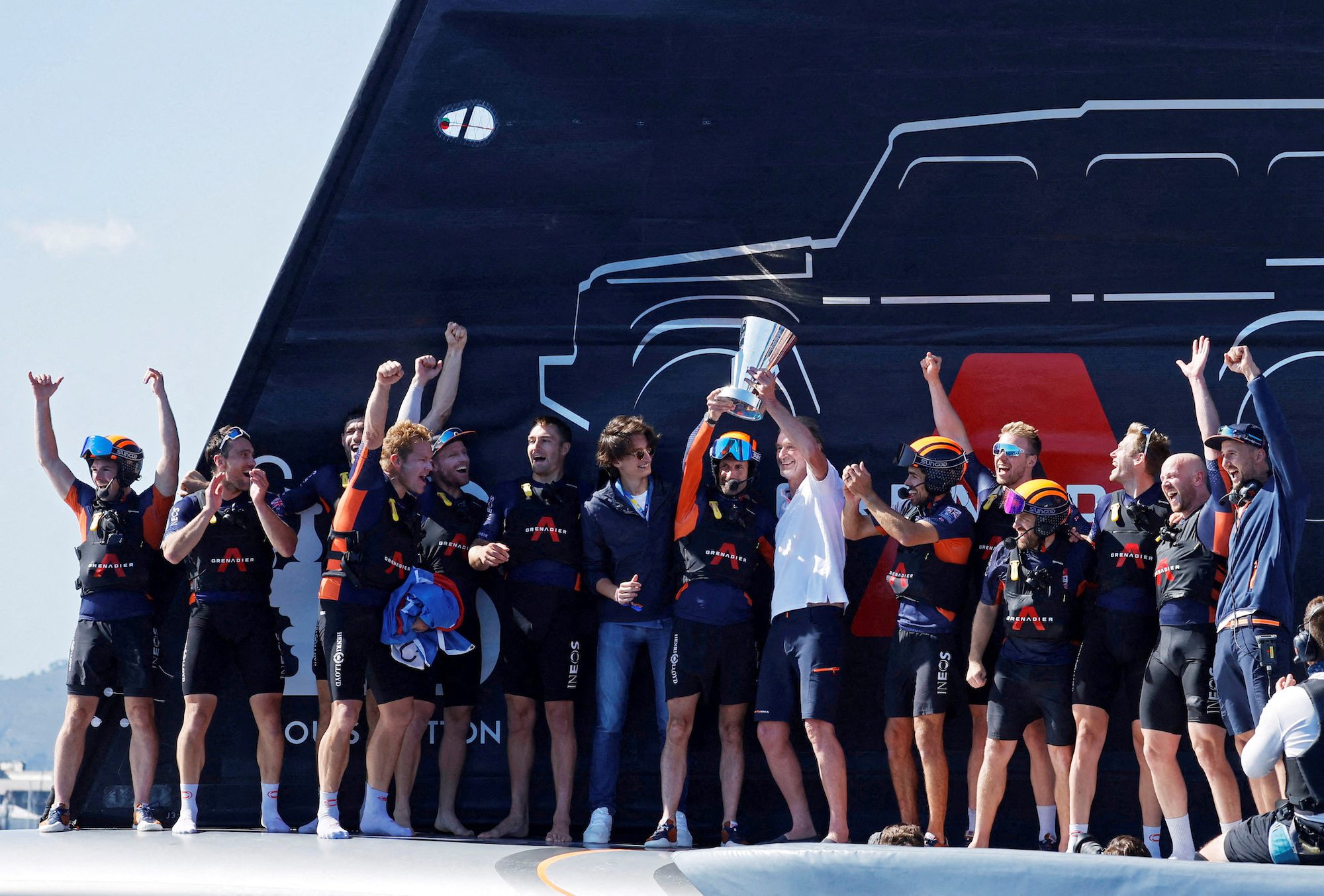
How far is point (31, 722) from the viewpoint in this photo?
18438 cm

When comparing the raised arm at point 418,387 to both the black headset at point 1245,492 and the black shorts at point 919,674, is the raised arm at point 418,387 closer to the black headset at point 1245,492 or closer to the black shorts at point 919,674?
the black shorts at point 919,674

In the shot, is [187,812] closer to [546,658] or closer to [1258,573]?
[546,658]

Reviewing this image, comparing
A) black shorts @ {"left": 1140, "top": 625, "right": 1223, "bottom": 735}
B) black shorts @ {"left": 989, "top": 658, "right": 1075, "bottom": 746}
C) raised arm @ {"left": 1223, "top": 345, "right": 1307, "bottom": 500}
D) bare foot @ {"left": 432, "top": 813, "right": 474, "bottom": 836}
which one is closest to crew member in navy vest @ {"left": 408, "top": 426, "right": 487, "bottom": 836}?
bare foot @ {"left": 432, "top": 813, "right": 474, "bottom": 836}

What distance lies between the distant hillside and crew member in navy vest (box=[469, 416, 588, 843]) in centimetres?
17006

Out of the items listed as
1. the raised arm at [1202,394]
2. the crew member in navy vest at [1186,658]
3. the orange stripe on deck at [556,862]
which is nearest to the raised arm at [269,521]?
the orange stripe on deck at [556,862]

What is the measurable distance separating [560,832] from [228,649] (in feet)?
5.15

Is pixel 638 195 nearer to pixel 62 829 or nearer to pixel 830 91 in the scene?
pixel 830 91

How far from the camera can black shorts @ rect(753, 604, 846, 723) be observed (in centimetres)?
496

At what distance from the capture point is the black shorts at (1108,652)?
4.75 m

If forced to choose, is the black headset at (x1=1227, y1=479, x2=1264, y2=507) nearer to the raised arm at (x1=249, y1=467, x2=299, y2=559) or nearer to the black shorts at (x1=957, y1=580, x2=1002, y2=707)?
the black shorts at (x1=957, y1=580, x2=1002, y2=707)

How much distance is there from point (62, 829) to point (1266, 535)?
4.76 meters

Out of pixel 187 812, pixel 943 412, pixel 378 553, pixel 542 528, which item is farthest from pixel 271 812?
pixel 943 412

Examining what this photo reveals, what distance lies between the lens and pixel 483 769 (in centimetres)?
548

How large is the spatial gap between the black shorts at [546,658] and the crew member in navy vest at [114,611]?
4.92ft
